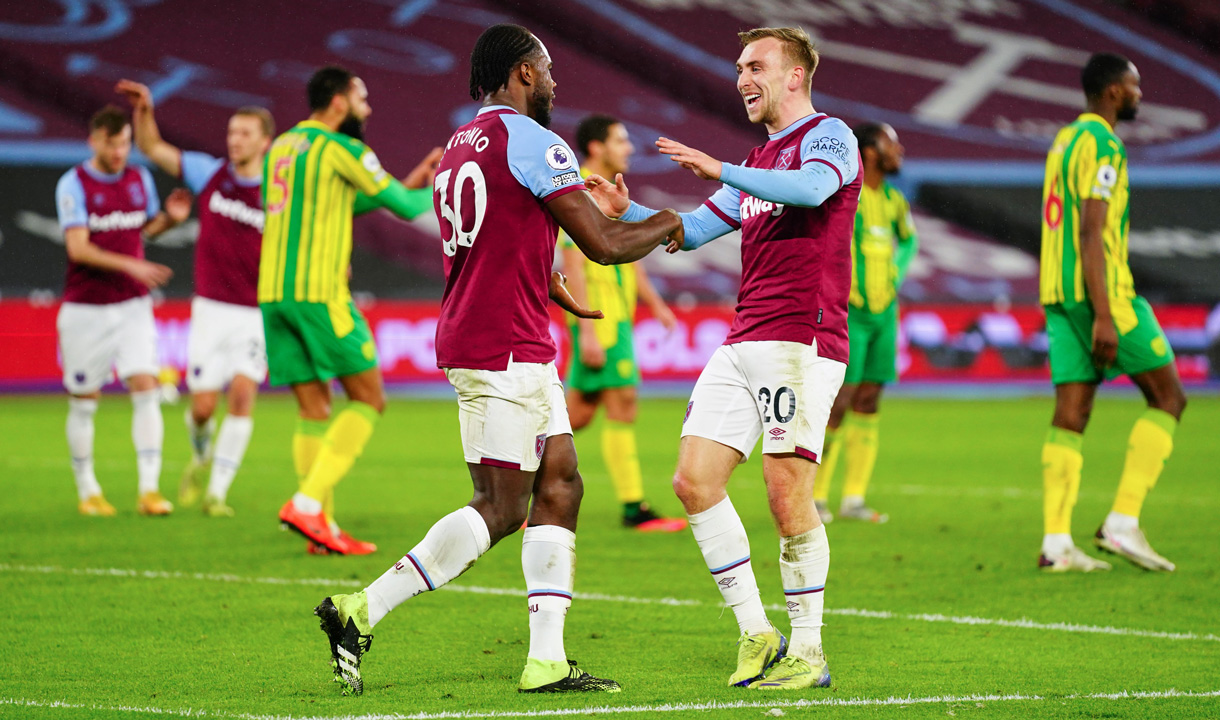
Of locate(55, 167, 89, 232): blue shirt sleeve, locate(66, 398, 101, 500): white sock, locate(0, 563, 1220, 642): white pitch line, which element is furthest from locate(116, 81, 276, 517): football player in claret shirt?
locate(0, 563, 1220, 642): white pitch line

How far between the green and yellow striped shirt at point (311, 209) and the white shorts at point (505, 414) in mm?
2964

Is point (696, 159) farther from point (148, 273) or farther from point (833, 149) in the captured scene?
point (148, 273)

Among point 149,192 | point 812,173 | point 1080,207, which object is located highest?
point 1080,207

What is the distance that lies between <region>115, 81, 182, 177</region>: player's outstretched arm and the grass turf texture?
2.19m

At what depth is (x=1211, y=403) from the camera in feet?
55.4

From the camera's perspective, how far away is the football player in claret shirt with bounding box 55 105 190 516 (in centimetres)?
836

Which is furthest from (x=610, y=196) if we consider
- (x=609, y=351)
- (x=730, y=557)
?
(x=609, y=351)

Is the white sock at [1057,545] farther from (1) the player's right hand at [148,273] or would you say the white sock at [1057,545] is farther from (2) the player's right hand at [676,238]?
(1) the player's right hand at [148,273]

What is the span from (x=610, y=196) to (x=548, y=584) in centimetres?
122

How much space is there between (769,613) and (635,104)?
21.3 meters

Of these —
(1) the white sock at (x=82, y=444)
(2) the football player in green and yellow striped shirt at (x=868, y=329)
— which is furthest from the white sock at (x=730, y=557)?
(1) the white sock at (x=82, y=444)

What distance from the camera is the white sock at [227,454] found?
8344 millimetres

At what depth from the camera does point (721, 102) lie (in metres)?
26.4

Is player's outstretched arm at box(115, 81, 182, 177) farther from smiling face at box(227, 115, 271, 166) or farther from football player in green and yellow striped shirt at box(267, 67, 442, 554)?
football player in green and yellow striped shirt at box(267, 67, 442, 554)
